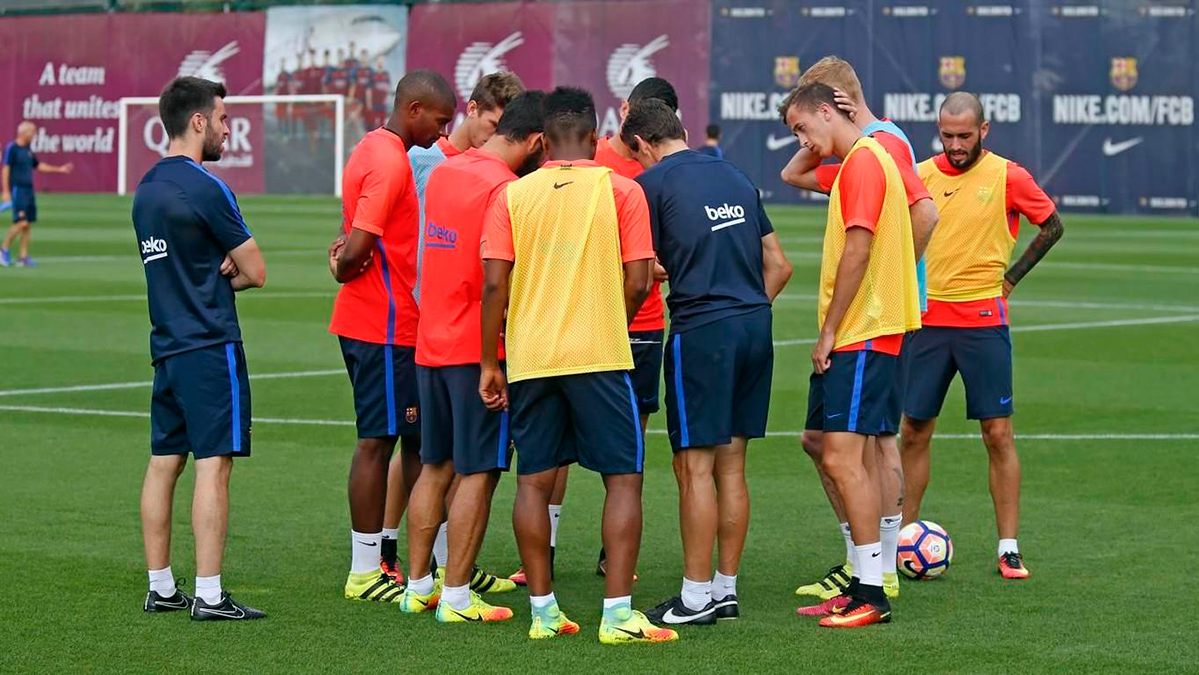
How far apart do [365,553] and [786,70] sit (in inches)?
1537

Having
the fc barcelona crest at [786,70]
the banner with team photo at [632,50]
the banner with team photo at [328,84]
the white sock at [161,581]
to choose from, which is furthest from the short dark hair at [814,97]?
the banner with team photo at [328,84]

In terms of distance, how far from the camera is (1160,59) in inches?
1644

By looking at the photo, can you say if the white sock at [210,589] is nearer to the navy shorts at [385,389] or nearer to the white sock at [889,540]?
the navy shorts at [385,389]

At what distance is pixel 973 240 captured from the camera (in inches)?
351

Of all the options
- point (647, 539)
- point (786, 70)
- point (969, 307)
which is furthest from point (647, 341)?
point (786, 70)

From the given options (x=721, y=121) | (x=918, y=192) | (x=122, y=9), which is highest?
(x=122, y=9)

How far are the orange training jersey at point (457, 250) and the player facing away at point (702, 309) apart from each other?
65cm

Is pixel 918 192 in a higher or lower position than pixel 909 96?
lower

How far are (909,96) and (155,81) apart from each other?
2334cm

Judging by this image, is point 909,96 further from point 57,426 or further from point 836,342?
point 836,342

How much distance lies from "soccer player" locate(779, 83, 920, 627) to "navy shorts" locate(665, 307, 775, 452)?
287mm

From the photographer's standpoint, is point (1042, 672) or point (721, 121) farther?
point (721, 121)

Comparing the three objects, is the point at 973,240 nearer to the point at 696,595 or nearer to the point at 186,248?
the point at 696,595

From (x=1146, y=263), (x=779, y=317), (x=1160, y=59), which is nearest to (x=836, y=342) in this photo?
(x=779, y=317)
